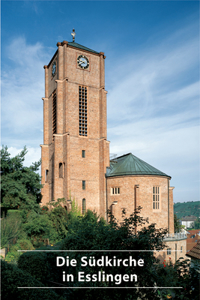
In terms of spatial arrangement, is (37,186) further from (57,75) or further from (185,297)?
(185,297)

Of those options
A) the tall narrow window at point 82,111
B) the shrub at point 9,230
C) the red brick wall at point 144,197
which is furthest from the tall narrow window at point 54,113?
the shrub at point 9,230

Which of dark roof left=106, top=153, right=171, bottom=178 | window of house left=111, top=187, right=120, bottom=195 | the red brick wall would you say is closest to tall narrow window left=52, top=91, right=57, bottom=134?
dark roof left=106, top=153, right=171, bottom=178

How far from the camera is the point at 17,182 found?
2648 centimetres

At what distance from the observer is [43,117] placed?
39531 mm

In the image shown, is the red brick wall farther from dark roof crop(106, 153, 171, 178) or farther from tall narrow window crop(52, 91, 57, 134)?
tall narrow window crop(52, 91, 57, 134)

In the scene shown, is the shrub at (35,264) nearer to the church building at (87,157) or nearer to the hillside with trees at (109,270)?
the hillside with trees at (109,270)

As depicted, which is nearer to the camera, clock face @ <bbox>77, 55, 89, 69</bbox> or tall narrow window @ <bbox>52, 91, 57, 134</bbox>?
clock face @ <bbox>77, 55, 89, 69</bbox>

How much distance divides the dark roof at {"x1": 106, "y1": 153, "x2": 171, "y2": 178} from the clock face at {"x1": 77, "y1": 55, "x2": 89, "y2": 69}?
1518 centimetres

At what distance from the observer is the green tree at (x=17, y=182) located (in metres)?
25.4

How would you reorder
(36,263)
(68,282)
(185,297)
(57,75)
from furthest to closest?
(57,75), (36,263), (68,282), (185,297)

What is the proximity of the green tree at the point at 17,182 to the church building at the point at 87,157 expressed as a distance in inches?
208

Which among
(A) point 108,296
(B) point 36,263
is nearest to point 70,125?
(B) point 36,263

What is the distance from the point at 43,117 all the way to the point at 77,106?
712cm

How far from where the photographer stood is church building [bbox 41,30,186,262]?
3180 centimetres
